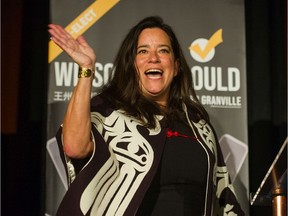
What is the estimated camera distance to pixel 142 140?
7.16ft

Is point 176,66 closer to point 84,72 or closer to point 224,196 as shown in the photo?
point 224,196

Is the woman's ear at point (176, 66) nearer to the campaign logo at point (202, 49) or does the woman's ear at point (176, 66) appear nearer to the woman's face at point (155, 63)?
the woman's face at point (155, 63)

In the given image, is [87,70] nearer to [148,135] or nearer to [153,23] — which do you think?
[148,135]

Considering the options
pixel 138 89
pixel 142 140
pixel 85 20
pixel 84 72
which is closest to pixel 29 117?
pixel 85 20

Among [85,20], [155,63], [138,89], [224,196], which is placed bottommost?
[224,196]

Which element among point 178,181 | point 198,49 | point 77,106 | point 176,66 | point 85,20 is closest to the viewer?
point 77,106

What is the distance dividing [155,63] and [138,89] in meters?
0.13

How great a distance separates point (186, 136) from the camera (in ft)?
7.50

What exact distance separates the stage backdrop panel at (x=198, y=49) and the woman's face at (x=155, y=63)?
476mm

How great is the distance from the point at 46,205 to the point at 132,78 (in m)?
0.79

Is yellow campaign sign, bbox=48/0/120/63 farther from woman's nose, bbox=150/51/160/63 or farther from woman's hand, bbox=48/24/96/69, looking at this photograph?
woman's hand, bbox=48/24/96/69

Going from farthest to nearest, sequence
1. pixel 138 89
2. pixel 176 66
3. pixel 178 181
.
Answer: pixel 176 66 → pixel 138 89 → pixel 178 181

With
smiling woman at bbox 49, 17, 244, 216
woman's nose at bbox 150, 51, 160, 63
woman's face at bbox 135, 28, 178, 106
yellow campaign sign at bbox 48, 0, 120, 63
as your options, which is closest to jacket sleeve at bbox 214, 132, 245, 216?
smiling woman at bbox 49, 17, 244, 216

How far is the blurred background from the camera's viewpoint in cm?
284
